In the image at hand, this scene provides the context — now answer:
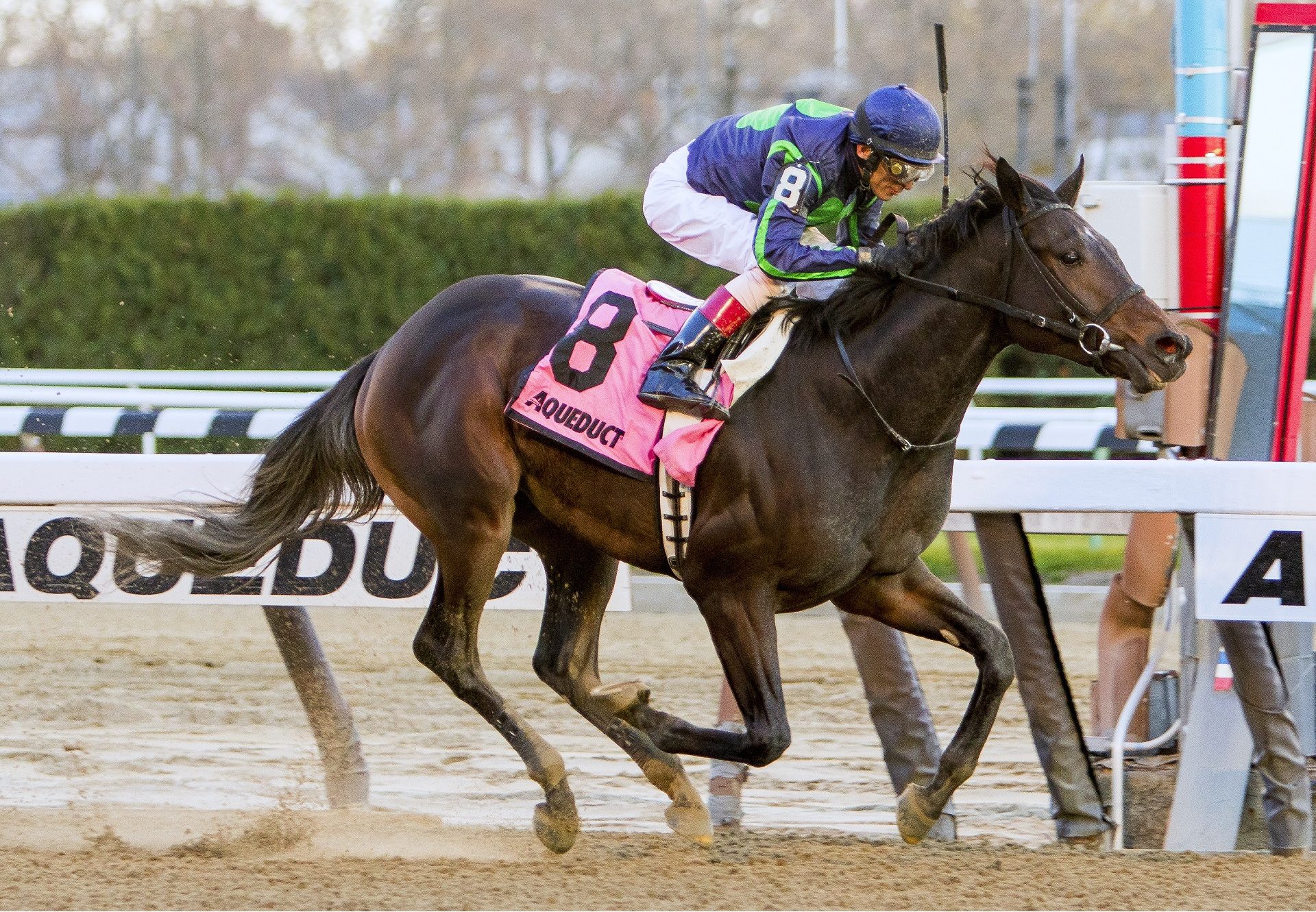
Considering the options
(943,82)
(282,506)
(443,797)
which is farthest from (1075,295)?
(443,797)

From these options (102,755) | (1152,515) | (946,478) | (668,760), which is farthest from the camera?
(102,755)

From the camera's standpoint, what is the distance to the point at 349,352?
39.5ft

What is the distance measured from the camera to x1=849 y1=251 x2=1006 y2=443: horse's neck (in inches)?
139

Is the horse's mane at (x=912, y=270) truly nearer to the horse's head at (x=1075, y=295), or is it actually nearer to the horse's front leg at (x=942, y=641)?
→ the horse's head at (x=1075, y=295)

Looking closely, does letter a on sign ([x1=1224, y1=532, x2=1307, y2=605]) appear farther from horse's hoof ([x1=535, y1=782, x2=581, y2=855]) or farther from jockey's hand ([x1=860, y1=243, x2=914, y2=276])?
horse's hoof ([x1=535, y1=782, x2=581, y2=855])

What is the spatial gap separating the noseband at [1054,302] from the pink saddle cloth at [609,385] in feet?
1.92

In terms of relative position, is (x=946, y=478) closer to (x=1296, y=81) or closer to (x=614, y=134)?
(x=1296, y=81)

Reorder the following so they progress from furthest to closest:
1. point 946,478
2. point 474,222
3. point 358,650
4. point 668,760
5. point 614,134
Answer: point 614,134 < point 474,222 < point 358,650 < point 668,760 < point 946,478

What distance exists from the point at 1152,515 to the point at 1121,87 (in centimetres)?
2420

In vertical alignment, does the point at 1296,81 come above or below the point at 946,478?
above

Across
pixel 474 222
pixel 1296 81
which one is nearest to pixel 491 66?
pixel 474 222

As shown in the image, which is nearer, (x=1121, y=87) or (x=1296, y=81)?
(x=1296, y=81)

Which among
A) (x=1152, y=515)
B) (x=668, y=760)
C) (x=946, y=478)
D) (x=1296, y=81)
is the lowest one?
(x=668, y=760)

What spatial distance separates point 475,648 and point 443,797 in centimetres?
61
